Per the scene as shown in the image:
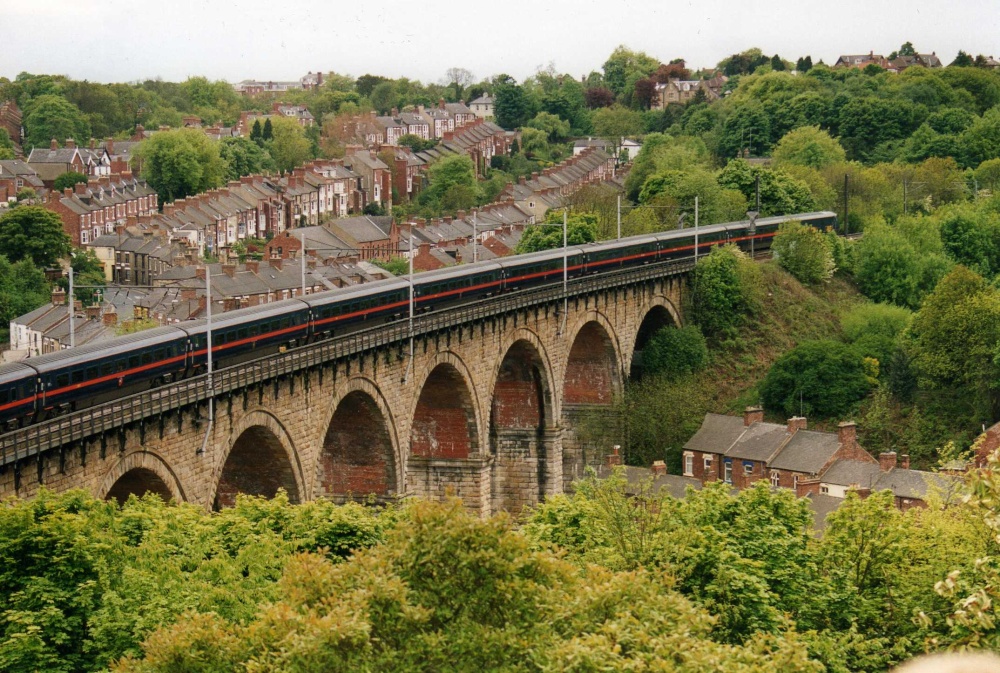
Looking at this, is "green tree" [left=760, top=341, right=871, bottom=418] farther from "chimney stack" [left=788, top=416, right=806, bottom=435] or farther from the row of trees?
the row of trees

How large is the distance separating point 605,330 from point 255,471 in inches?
962

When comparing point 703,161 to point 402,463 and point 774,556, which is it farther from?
point 774,556

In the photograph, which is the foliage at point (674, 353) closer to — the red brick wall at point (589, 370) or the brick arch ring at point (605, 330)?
the brick arch ring at point (605, 330)

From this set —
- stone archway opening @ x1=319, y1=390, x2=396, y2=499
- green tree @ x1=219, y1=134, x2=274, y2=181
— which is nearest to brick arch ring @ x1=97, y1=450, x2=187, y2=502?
stone archway opening @ x1=319, y1=390, x2=396, y2=499

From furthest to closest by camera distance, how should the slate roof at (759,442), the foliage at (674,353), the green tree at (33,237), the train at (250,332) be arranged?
the green tree at (33,237) → the foliage at (674,353) → the slate roof at (759,442) → the train at (250,332)

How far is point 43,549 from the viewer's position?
25.6 metres

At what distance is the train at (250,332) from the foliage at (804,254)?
37.4 ft

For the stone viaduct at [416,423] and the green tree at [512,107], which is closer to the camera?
the stone viaduct at [416,423]

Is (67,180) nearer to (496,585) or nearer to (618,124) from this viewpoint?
(618,124)

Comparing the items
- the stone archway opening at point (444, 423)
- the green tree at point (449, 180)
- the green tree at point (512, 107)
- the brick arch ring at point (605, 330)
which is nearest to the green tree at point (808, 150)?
the green tree at point (449, 180)

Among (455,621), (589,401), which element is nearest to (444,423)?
(589,401)

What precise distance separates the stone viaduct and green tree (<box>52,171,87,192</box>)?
58.0 m

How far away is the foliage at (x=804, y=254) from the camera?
7256 centimetres

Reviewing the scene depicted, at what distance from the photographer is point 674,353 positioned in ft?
208
